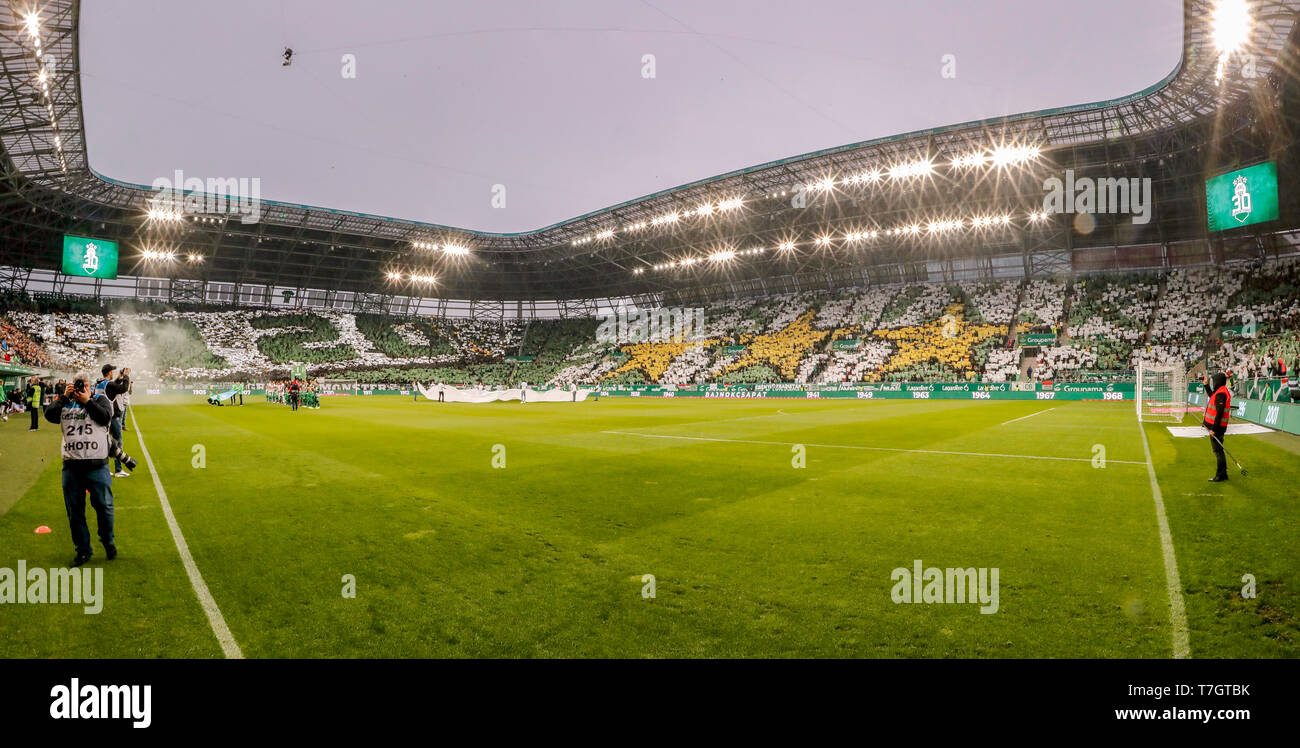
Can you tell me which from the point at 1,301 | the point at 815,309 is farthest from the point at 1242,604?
the point at 1,301

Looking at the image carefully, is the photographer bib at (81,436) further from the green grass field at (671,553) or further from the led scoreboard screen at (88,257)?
the led scoreboard screen at (88,257)

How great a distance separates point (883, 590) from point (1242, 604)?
256 centimetres

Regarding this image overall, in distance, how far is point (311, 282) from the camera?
76062 mm

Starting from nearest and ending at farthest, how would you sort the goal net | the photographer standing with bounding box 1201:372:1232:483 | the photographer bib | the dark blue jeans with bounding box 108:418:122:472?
the photographer bib
the photographer standing with bounding box 1201:372:1232:483
the dark blue jeans with bounding box 108:418:122:472
the goal net

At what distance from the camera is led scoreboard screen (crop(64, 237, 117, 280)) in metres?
49.7

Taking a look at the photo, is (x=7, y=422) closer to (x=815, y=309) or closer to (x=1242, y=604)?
(x=1242, y=604)

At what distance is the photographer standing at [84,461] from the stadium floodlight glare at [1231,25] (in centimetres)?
3683

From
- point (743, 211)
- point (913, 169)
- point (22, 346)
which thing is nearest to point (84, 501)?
point (913, 169)

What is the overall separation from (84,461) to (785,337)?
2382 inches

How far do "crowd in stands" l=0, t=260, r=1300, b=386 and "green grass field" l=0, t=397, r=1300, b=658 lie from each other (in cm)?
3298

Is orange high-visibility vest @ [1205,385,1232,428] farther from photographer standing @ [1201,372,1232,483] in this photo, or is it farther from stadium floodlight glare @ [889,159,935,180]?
stadium floodlight glare @ [889,159,935,180]

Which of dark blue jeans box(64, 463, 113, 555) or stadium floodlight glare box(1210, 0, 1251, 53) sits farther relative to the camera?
stadium floodlight glare box(1210, 0, 1251, 53)

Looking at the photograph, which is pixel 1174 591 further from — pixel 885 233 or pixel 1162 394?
pixel 885 233
